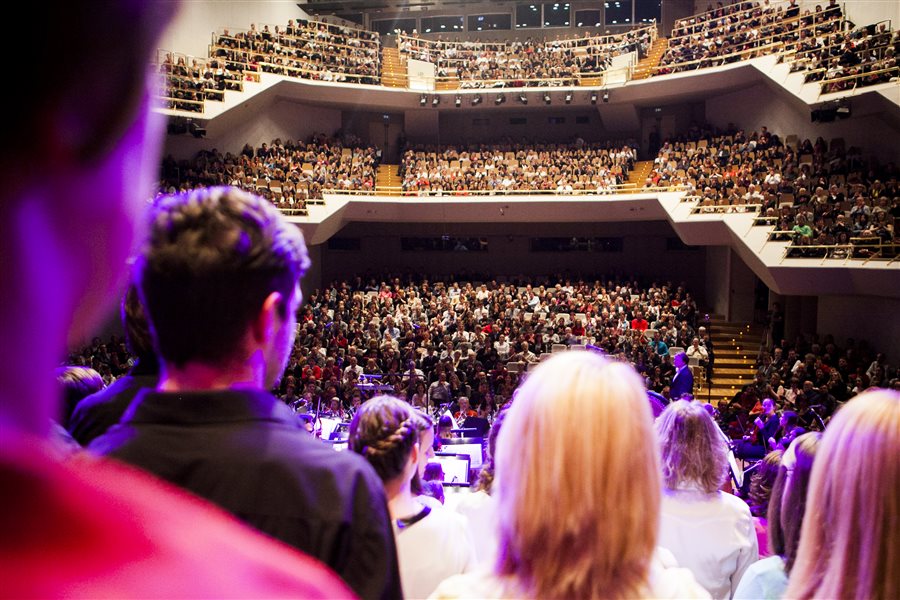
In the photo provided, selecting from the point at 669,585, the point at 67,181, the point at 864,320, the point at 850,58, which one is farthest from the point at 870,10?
the point at 67,181

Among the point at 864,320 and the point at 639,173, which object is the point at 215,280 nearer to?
the point at 864,320

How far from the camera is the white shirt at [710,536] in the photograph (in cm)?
319

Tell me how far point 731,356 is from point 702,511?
15.7 m

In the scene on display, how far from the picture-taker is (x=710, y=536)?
3.19 meters

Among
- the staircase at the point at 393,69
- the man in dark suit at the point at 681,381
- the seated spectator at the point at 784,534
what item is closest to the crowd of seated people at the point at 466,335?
the man in dark suit at the point at 681,381

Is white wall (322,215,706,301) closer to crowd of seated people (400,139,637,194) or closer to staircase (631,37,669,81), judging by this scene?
crowd of seated people (400,139,637,194)

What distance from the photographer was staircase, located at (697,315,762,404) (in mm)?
15844

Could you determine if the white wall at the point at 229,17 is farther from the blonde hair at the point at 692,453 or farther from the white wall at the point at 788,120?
the blonde hair at the point at 692,453

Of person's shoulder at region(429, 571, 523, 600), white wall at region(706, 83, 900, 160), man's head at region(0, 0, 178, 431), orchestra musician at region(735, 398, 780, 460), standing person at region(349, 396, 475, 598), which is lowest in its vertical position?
orchestra musician at region(735, 398, 780, 460)

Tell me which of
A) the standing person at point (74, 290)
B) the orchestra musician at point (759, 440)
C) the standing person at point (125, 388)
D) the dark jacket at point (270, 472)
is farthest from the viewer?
the orchestra musician at point (759, 440)

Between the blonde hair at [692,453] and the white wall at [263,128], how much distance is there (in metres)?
20.1

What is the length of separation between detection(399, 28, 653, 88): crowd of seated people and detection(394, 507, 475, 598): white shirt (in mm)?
22488

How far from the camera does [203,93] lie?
2047 cm

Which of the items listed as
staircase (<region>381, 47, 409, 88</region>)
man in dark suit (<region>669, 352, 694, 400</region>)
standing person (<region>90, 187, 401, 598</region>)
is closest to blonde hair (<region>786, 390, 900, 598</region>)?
standing person (<region>90, 187, 401, 598</region>)
